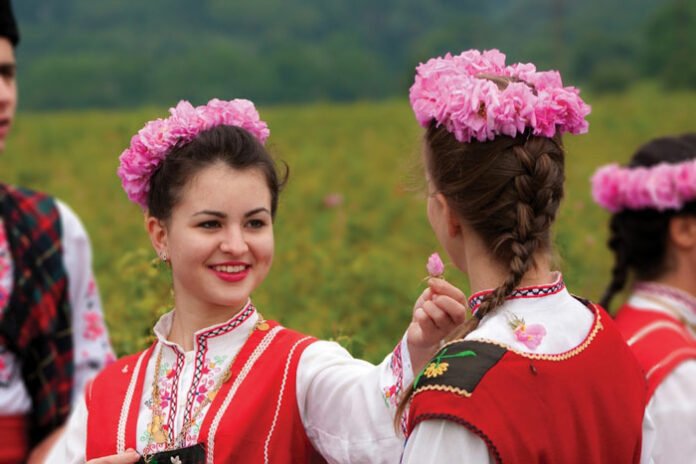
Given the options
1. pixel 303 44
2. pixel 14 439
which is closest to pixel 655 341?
pixel 14 439

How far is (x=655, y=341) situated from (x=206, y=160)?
4.87 ft

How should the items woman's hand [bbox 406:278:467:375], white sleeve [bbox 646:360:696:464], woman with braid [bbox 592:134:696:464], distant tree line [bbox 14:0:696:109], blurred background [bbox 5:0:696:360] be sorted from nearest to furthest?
woman's hand [bbox 406:278:467:375] → white sleeve [bbox 646:360:696:464] → woman with braid [bbox 592:134:696:464] → blurred background [bbox 5:0:696:360] → distant tree line [bbox 14:0:696:109]

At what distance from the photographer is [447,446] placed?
1921 millimetres

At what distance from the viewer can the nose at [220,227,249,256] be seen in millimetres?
2199

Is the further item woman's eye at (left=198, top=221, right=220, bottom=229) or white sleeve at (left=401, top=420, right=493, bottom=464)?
woman's eye at (left=198, top=221, right=220, bottom=229)

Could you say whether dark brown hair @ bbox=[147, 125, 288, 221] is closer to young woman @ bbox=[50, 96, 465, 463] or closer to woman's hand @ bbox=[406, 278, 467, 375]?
young woman @ bbox=[50, 96, 465, 463]

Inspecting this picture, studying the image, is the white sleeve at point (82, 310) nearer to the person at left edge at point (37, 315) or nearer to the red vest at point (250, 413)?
the person at left edge at point (37, 315)

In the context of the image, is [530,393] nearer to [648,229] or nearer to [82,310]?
[648,229]

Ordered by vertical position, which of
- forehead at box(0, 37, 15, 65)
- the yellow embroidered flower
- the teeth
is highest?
forehead at box(0, 37, 15, 65)

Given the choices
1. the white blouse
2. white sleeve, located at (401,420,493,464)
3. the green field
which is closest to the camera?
white sleeve, located at (401,420,493,464)

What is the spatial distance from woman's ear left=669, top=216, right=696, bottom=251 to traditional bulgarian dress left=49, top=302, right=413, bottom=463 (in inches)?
55.0

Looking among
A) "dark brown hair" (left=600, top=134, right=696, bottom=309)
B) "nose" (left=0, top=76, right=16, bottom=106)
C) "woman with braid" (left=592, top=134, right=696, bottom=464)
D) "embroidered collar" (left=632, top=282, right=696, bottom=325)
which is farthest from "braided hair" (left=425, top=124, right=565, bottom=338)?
"nose" (left=0, top=76, right=16, bottom=106)

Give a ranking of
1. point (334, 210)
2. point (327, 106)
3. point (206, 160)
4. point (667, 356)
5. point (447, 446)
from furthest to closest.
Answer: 1. point (327, 106)
2. point (334, 210)
3. point (667, 356)
4. point (206, 160)
5. point (447, 446)

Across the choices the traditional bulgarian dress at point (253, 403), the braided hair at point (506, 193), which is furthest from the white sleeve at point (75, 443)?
the braided hair at point (506, 193)
